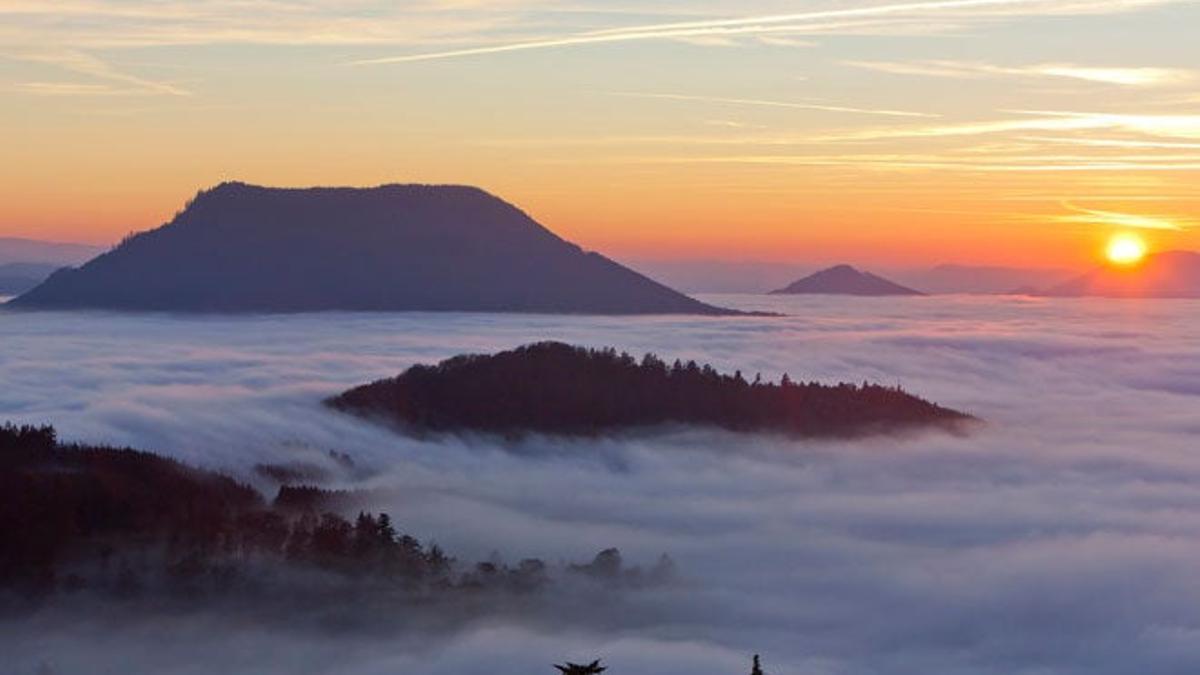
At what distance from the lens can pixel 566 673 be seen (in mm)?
57219

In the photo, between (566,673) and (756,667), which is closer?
(566,673)

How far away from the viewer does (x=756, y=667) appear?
202 ft

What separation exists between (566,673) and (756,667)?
7.62m
